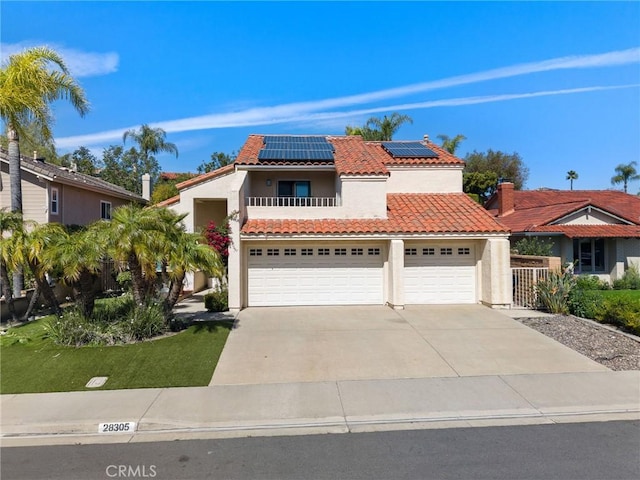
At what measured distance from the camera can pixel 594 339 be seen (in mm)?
9719

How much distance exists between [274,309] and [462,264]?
22.6 ft

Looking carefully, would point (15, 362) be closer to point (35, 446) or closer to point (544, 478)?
point (35, 446)

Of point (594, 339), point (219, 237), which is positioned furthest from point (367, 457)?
point (219, 237)

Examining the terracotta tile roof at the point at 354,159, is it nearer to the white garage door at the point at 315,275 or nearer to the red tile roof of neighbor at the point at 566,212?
the white garage door at the point at 315,275

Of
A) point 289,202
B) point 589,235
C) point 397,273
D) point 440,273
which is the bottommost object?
point 440,273

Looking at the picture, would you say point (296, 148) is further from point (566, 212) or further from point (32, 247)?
point (566, 212)

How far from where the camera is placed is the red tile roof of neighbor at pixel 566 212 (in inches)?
731

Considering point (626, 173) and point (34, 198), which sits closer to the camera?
point (34, 198)

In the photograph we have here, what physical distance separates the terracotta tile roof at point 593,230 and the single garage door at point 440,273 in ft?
22.3

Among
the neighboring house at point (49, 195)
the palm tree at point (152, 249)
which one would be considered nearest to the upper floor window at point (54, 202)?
the neighboring house at point (49, 195)

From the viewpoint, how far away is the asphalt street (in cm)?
440

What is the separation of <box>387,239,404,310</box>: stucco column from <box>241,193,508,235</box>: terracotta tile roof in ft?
1.67

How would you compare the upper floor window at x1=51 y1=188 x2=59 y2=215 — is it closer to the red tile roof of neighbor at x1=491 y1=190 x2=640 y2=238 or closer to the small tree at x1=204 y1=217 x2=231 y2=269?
the small tree at x1=204 y1=217 x2=231 y2=269

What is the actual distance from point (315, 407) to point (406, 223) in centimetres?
893
